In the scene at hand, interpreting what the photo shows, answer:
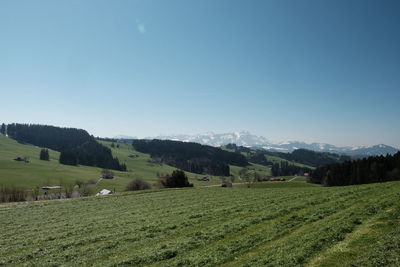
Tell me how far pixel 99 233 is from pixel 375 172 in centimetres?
9986

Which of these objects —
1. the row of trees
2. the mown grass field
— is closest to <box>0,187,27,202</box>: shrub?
the mown grass field

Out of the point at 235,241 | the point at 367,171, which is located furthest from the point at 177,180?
the point at 235,241

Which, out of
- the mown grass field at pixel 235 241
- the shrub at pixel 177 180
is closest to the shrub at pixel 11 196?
the shrub at pixel 177 180

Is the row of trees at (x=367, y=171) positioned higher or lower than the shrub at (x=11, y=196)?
higher

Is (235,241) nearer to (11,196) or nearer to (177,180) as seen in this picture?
(177,180)

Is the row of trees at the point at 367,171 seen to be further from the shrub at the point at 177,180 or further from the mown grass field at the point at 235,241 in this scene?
the mown grass field at the point at 235,241

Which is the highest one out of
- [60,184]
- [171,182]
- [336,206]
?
[336,206]

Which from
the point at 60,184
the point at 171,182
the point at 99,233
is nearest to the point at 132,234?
the point at 99,233

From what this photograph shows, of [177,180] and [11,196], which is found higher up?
[177,180]

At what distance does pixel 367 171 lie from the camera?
9394cm

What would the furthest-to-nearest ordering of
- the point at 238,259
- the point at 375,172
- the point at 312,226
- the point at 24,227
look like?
1. the point at 375,172
2. the point at 24,227
3. the point at 312,226
4. the point at 238,259

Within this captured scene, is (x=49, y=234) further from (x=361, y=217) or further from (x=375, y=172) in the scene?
(x=375, y=172)

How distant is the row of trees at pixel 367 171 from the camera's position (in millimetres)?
86438

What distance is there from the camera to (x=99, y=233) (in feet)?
72.0
